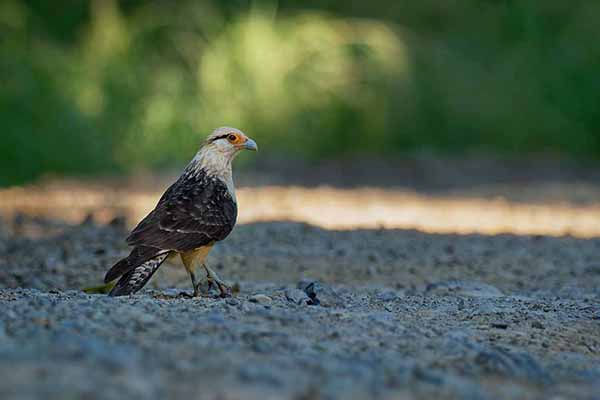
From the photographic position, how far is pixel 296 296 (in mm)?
6102

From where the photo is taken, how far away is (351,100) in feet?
56.2

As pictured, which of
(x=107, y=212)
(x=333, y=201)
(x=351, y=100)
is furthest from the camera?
(x=351, y=100)

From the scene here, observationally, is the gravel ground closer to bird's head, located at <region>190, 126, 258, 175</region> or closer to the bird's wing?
the bird's wing

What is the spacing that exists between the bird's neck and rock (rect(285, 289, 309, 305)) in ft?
2.60

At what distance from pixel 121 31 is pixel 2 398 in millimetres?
14351

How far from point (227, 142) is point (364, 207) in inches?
223

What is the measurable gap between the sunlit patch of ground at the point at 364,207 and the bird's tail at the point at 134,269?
4.71 meters

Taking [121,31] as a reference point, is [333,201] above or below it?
below

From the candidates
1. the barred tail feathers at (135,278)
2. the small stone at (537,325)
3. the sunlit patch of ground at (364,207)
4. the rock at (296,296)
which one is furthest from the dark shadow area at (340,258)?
the small stone at (537,325)

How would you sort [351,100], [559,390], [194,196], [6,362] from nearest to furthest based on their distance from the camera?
[6,362], [559,390], [194,196], [351,100]

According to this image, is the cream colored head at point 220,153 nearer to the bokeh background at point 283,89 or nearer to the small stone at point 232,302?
the small stone at point 232,302

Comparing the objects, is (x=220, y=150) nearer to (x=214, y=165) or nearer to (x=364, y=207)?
(x=214, y=165)

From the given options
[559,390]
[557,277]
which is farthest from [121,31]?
[559,390]

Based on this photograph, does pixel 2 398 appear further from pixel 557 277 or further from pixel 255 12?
pixel 255 12
